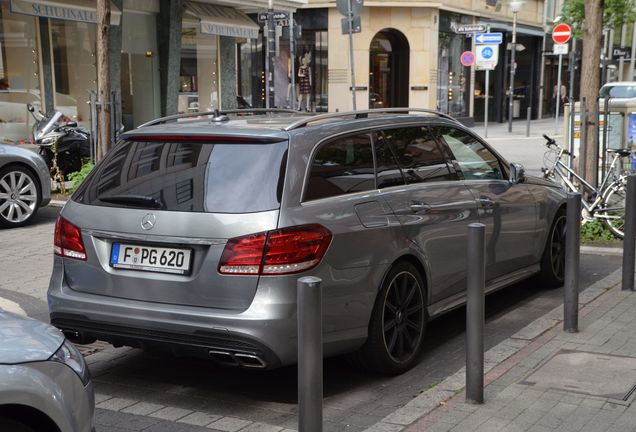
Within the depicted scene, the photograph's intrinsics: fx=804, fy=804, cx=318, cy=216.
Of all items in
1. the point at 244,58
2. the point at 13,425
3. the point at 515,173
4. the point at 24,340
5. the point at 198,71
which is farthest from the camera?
the point at 244,58

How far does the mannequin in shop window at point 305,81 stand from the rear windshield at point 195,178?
29.7 metres

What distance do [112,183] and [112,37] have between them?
608 inches

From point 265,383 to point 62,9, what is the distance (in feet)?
47.5

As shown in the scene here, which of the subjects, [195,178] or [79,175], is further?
[79,175]

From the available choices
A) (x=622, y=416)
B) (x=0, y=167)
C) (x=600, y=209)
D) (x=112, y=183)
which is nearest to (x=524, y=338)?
(x=622, y=416)

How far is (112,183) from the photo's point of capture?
490cm

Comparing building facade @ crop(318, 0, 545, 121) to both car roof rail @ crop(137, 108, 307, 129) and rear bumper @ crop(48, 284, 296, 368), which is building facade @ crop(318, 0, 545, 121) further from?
rear bumper @ crop(48, 284, 296, 368)

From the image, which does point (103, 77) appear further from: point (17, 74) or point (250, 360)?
point (250, 360)

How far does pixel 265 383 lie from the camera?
199 inches

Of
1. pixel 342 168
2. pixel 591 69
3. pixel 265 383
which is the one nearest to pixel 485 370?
pixel 265 383

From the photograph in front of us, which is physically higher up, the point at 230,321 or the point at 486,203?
the point at 486,203

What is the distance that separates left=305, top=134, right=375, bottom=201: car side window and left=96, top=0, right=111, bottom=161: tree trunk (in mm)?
8216

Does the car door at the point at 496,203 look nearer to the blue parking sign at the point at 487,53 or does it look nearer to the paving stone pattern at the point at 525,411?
the paving stone pattern at the point at 525,411

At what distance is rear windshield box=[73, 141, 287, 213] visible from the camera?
4438mm
